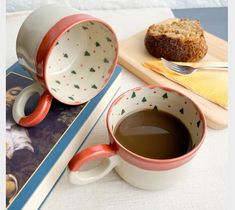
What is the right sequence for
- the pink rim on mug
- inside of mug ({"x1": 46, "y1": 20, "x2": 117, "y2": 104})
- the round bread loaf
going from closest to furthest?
1. the pink rim on mug
2. inside of mug ({"x1": 46, "y1": 20, "x2": 117, "y2": 104})
3. the round bread loaf

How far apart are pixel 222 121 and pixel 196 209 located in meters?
0.14

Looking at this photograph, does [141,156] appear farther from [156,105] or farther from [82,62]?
[82,62]

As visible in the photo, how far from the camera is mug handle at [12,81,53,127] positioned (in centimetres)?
41

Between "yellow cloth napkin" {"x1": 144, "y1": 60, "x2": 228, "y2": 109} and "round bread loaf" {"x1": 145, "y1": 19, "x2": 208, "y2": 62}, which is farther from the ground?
"round bread loaf" {"x1": 145, "y1": 19, "x2": 208, "y2": 62}

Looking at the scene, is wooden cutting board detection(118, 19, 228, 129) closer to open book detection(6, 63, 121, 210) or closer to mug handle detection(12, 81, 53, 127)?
open book detection(6, 63, 121, 210)

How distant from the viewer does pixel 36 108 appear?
42cm

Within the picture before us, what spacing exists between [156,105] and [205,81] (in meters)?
0.15

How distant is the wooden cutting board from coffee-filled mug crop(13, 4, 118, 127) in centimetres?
11

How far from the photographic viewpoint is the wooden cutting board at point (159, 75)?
18.8 inches

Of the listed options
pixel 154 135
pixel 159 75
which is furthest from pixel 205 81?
pixel 154 135

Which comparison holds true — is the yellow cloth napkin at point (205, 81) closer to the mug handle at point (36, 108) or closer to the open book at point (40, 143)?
the open book at point (40, 143)

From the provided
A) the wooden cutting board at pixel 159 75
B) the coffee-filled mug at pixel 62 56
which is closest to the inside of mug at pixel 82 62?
the coffee-filled mug at pixel 62 56

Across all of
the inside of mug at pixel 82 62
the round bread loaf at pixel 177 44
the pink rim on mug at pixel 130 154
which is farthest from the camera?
the round bread loaf at pixel 177 44

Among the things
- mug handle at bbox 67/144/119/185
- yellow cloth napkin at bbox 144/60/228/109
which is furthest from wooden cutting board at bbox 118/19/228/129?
mug handle at bbox 67/144/119/185
